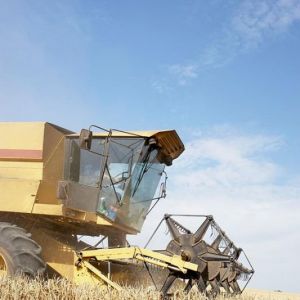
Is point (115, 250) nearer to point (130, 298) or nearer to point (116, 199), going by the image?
point (116, 199)

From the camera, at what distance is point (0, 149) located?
24.4 ft

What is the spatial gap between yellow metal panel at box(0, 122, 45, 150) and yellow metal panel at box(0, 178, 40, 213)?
0.59 meters

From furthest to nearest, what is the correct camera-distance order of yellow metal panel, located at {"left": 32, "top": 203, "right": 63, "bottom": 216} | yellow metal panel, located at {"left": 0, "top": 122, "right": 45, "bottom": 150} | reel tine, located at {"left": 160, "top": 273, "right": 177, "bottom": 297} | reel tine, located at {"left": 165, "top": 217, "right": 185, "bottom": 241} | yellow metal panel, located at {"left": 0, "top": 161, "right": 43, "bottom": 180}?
yellow metal panel, located at {"left": 0, "top": 122, "right": 45, "bottom": 150} < yellow metal panel, located at {"left": 0, "top": 161, "right": 43, "bottom": 180} < yellow metal panel, located at {"left": 32, "top": 203, "right": 63, "bottom": 216} < reel tine, located at {"left": 165, "top": 217, "right": 185, "bottom": 241} < reel tine, located at {"left": 160, "top": 273, "right": 177, "bottom": 297}

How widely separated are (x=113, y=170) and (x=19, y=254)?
1.65m

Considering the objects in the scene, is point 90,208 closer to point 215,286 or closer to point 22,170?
point 22,170

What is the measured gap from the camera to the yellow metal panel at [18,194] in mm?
6785

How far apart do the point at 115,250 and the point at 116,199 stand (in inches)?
34.2

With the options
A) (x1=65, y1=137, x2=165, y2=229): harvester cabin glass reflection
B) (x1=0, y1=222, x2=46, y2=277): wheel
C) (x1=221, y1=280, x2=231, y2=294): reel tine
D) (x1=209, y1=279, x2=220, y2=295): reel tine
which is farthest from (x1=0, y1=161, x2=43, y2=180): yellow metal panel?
(x1=221, y1=280, x2=231, y2=294): reel tine

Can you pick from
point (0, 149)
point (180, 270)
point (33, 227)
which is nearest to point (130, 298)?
point (180, 270)

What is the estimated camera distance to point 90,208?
6711mm

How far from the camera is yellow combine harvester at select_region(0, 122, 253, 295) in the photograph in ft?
20.2

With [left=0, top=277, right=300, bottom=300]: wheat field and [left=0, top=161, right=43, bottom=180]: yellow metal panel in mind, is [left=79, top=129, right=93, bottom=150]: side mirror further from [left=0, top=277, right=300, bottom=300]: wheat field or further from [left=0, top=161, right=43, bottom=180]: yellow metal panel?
[left=0, top=277, right=300, bottom=300]: wheat field

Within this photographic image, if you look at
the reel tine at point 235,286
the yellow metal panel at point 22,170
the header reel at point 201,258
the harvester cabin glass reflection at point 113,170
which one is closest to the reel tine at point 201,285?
the header reel at point 201,258

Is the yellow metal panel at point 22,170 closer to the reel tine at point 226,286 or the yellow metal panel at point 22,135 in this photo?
the yellow metal panel at point 22,135
